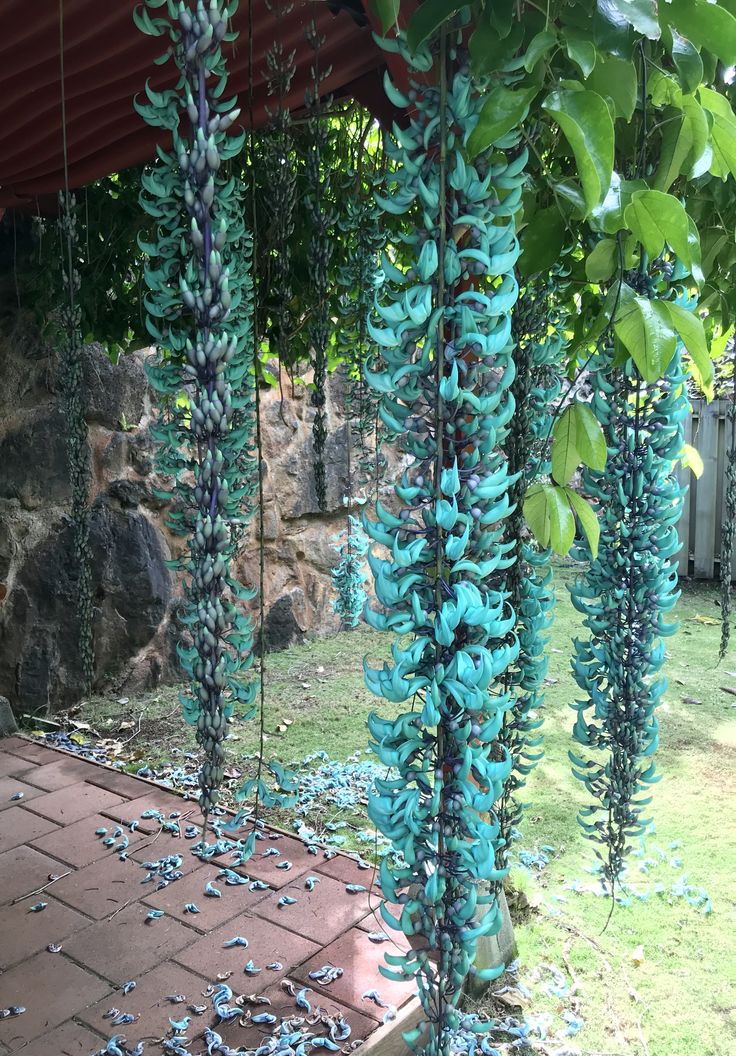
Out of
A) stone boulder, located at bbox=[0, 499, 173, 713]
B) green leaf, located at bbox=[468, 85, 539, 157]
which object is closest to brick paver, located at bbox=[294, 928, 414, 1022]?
green leaf, located at bbox=[468, 85, 539, 157]

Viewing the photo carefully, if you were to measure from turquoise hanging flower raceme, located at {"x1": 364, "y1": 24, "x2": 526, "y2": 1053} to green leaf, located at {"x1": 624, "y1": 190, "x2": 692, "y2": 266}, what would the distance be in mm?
140

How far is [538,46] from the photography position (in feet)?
2.76

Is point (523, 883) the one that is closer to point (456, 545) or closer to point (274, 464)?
point (456, 545)

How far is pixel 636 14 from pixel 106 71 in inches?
63.3

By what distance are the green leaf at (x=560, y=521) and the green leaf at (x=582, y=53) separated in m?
0.53

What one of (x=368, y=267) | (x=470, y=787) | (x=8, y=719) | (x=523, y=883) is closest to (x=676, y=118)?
(x=470, y=787)

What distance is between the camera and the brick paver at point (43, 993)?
1989 mm

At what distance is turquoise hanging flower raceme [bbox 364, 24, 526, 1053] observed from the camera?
2.90 ft

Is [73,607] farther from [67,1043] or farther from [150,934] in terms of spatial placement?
[67,1043]

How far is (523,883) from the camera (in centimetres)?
278

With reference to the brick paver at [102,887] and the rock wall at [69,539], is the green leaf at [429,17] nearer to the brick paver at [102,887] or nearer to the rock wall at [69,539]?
the brick paver at [102,887]

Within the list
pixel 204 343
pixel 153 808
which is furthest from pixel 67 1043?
pixel 204 343

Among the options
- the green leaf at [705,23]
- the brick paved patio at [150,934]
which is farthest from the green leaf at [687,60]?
the brick paved patio at [150,934]

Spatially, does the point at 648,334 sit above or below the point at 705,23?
below
